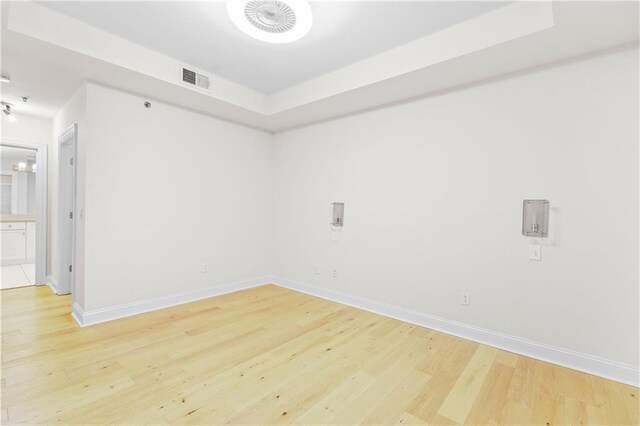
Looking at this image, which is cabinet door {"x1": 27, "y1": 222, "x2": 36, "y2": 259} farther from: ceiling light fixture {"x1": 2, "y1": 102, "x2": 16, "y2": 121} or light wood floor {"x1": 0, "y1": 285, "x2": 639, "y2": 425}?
light wood floor {"x1": 0, "y1": 285, "x2": 639, "y2": 425}

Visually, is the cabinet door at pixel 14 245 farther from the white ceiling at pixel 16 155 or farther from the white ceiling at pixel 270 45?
the white ceiling at pixel 270 45

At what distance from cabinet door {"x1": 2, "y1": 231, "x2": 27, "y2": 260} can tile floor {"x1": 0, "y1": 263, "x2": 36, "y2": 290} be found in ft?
0.88

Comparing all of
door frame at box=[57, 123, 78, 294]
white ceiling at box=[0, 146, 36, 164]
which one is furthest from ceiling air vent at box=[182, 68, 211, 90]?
white ceiling at box=[0, 146, 36, 164]

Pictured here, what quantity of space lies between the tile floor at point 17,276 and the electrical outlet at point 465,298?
595 centimetres

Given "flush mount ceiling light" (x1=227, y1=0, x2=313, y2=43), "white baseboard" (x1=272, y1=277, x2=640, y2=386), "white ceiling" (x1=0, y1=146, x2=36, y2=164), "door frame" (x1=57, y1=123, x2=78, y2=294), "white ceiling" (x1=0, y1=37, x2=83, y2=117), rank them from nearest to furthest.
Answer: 1. "flush mount ceiling light" (x1=227, y1=0, x2=313, y2=43)
2. "white baseboard" (x1=272, y1=277, x2=640, y2=386)
3. "white ceiling" (x1=0, y1=37, x2=83, y2=117)
4. "door frame" (x1=57, y1=123, x2=78, y2=294)
5. "white ceiling" (x1=0, y1=146, x2=36, y2=164)

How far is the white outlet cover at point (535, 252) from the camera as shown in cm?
253

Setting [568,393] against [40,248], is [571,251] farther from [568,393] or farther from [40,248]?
[40,248]

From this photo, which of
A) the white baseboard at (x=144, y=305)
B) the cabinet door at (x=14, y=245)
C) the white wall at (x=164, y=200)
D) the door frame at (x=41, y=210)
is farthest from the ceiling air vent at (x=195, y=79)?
the cabinet door at (x=14, y=245)

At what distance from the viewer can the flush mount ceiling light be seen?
199 centimetres

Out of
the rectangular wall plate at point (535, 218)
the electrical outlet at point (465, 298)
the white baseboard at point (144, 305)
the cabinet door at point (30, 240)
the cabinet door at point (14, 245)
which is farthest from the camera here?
the cabinet door at point (30, 240)

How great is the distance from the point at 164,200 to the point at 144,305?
1.25 metres

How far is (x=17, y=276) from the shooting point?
492 centimetres

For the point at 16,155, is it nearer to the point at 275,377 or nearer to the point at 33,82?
the point at 33,82

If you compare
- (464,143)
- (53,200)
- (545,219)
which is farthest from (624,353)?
(53,200)
